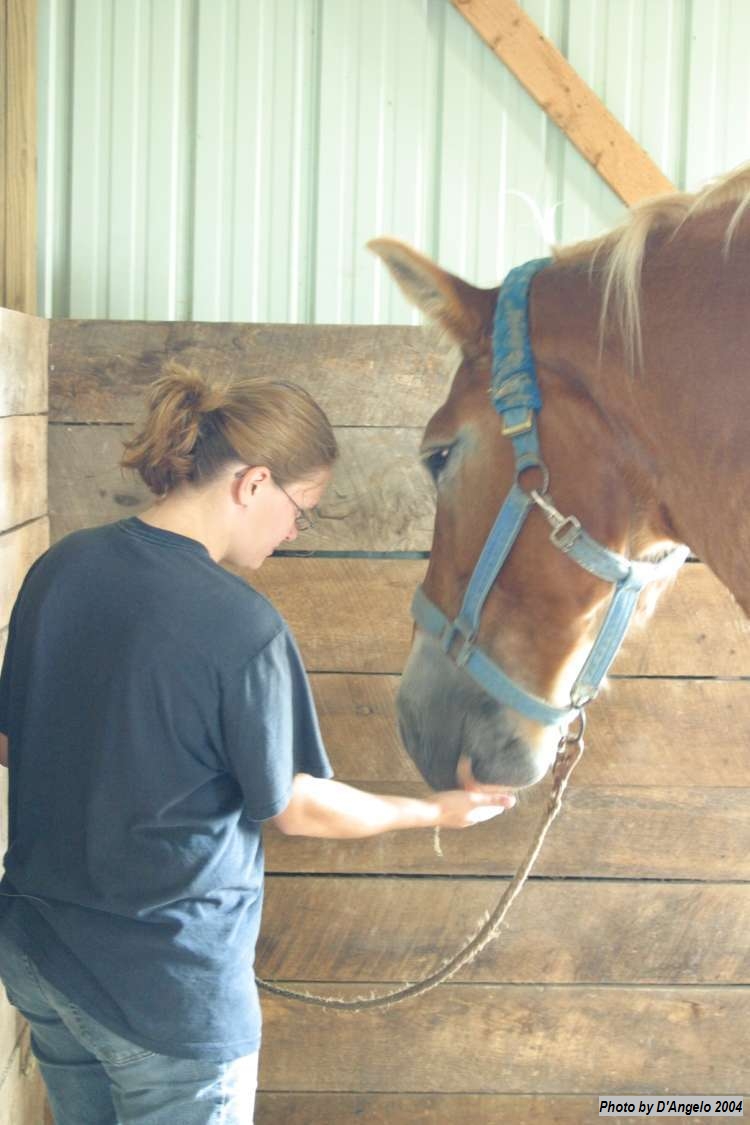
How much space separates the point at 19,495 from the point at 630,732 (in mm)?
1179

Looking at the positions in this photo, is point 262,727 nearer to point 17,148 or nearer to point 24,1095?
point 24,1095

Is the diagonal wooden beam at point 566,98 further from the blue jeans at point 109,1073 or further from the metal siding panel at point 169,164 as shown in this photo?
the blue jeans at point 109,1073

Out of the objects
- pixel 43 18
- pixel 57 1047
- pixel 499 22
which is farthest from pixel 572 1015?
pixel 43 18

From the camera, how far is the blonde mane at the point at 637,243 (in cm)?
125

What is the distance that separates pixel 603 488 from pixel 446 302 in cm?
30

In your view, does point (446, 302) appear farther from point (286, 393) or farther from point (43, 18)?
point (43, 18)

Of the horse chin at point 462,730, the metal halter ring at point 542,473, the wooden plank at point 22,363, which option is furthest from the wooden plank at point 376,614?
the metal halter ring at point 542,473

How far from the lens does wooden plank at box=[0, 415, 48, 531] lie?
1847 mm

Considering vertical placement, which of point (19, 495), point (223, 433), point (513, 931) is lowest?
point (513, 931)

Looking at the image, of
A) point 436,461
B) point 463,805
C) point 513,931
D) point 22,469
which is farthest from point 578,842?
point 22,469

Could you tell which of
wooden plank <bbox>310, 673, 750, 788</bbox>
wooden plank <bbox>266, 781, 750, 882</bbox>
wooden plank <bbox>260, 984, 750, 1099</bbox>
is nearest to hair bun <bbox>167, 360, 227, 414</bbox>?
wooden plank <bbox>310, 673, 750, 788</bbox>

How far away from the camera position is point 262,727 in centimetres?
127

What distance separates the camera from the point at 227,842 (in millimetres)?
1330

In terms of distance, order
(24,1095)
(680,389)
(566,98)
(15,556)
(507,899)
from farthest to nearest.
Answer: (566,98), (24,1095), (15,556), (507,899), (680,389)
